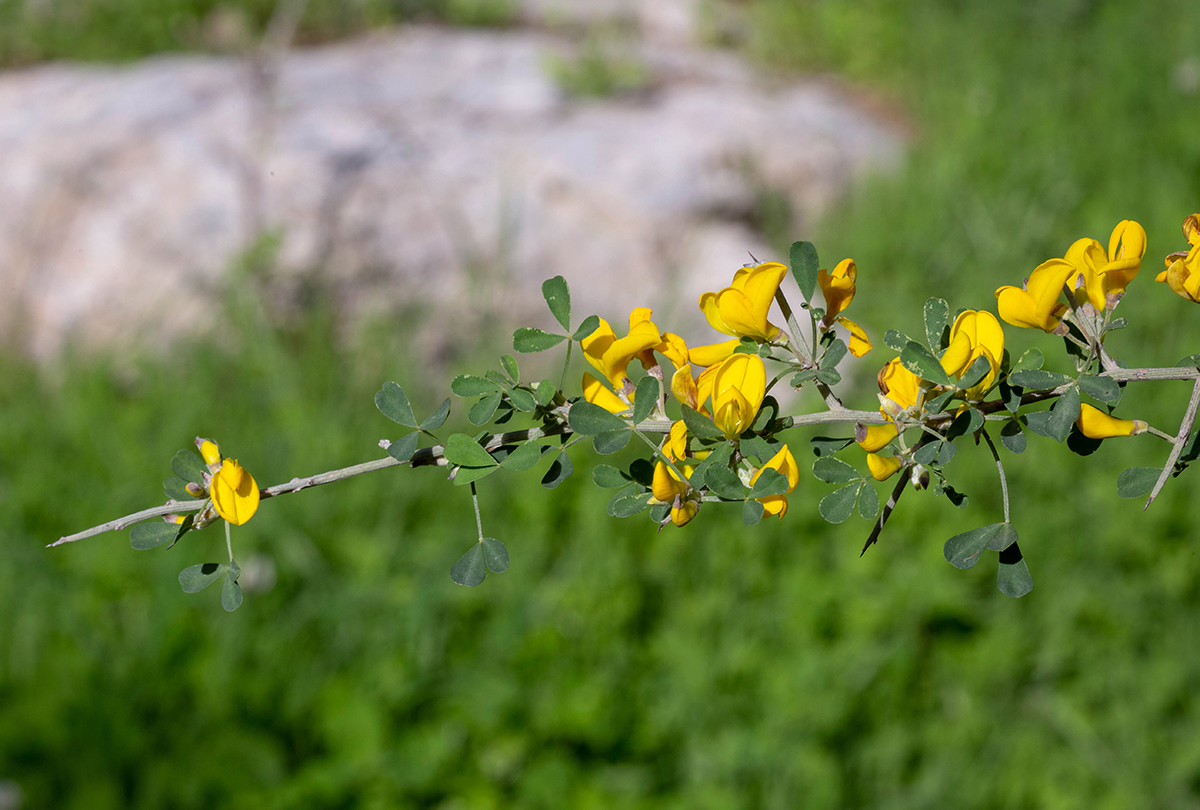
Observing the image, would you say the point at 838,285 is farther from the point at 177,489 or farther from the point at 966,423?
the point at 177,489

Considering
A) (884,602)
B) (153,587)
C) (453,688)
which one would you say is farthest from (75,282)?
(884,602)

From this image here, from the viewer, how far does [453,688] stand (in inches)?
73.0

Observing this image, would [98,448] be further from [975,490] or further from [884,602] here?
[975,490]

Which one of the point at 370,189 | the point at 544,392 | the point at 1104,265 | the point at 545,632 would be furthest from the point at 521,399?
the point at 370,189

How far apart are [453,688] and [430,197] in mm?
1791

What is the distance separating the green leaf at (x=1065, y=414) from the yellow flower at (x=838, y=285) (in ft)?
0.40

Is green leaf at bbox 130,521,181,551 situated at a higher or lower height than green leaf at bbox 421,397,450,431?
lower

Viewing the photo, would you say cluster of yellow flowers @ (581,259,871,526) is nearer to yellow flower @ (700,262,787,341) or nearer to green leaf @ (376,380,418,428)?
yellow flower @ (700,262,787,341)

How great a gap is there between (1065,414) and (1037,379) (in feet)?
0.10

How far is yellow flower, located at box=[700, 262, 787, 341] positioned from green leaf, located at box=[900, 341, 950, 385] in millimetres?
73

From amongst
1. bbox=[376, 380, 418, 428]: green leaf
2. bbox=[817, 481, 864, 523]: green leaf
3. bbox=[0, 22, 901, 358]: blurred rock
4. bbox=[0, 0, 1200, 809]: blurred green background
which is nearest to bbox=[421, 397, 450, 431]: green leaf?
bbox=[376, 380, 418, 428]: green leaf

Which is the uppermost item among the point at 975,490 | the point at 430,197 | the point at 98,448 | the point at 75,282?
the point at 430,197

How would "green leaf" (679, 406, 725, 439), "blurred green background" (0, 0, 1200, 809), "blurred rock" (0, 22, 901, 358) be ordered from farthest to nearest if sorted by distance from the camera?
"blurred rock" (0, 22, 901, 358) < "blurred green background" (0, 0, 1200, 809) < "green leaf" (679, 406, 725, 439)

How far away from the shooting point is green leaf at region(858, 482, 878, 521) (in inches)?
19.4
